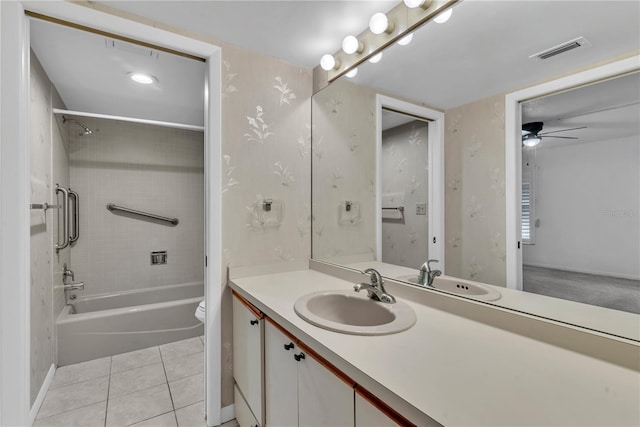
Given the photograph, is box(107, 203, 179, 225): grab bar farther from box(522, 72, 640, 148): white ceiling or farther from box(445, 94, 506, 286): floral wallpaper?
box(522, 72, 640, 148): white ceiling

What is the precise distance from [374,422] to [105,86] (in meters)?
2.72

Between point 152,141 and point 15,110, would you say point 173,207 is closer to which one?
point 152,141

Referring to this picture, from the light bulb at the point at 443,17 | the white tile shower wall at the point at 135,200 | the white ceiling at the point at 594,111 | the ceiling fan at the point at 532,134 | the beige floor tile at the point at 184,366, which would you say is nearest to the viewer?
the white ceiling at the point at 594,111

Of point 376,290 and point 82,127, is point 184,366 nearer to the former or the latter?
point 376,290

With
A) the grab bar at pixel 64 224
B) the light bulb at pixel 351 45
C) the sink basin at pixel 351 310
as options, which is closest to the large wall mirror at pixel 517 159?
the light bulb at pixel 351 45

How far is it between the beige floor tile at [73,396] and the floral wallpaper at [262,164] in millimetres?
952

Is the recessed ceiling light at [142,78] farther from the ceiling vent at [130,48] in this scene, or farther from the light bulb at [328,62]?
the light bulb at [328,62]

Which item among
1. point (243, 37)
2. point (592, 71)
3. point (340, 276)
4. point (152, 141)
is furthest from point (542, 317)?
point (152, 141)

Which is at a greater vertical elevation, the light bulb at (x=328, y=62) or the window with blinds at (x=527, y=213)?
the light bulb at (x=328, y=62)

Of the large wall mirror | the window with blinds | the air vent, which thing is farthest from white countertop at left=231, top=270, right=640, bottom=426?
the air vent

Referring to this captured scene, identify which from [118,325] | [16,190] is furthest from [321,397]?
[118,325]

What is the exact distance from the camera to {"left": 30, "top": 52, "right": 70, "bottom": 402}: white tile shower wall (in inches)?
66.4

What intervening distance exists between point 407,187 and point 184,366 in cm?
217

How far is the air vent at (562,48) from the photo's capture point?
32.7 inches
